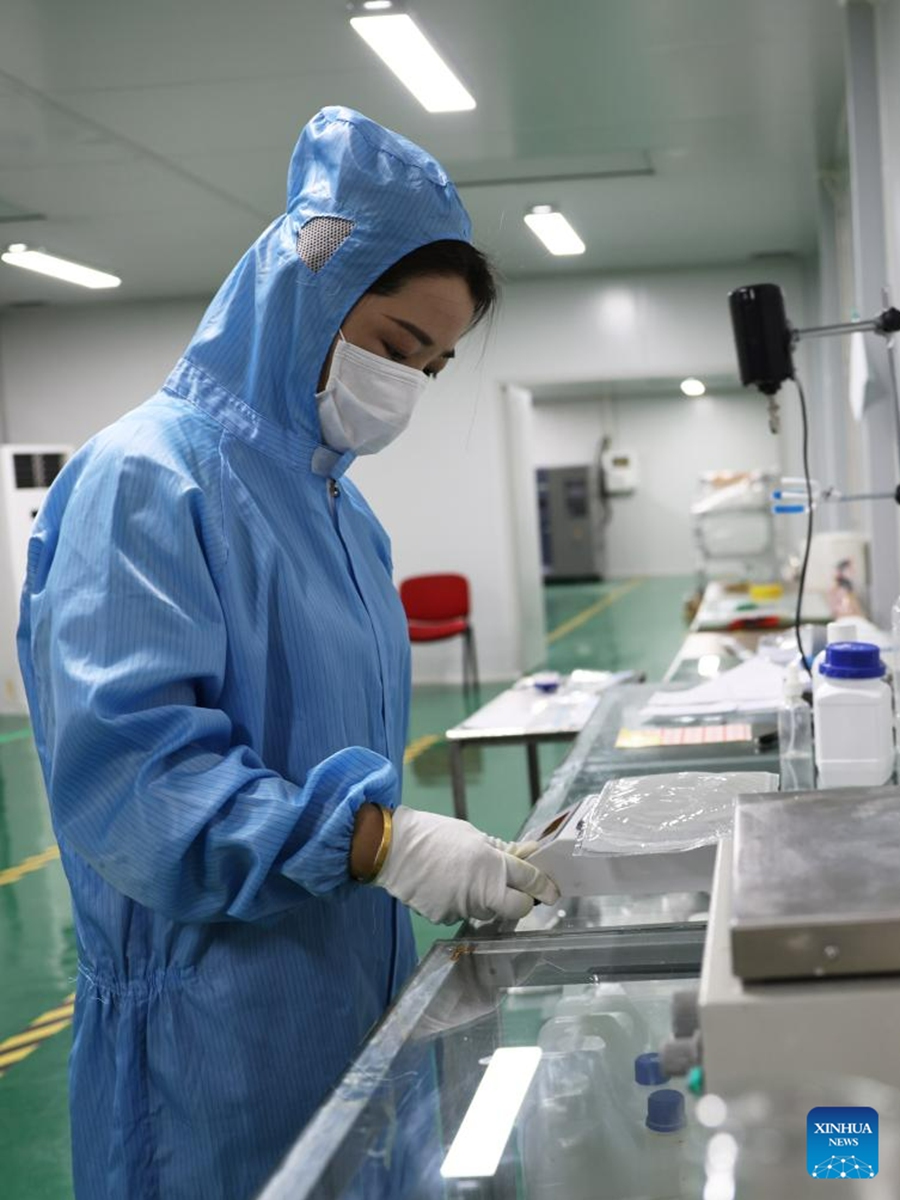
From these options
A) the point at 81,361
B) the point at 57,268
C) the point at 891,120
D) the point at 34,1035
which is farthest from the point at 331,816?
the point at 81,361

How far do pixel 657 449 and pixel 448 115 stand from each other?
11.9 metres

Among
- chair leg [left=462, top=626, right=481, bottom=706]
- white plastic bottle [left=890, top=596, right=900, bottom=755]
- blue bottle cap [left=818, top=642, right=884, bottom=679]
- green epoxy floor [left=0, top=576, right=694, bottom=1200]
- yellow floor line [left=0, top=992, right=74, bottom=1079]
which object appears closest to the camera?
blue bottle cap [left=818, top=642, right=884, bottom=679]

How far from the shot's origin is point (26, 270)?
7.21 metres

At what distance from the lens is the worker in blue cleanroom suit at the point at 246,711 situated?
1.07m

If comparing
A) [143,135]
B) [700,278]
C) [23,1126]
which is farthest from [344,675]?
[700,278]

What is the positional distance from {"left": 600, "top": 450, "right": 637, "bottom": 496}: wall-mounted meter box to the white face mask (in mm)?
14899

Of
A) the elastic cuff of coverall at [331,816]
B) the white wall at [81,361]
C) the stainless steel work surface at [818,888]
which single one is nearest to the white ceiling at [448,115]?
the white wall at [81,361]

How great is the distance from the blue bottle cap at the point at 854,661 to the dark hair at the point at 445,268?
0.64 meters

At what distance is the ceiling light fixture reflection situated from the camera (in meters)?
14.8

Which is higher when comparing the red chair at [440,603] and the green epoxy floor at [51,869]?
the red chair at [440,603]

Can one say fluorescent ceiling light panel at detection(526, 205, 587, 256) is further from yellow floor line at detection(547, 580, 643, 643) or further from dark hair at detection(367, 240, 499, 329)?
dark hair at detection(367, 240, 499, 329)

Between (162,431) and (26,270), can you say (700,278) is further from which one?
(162,431)

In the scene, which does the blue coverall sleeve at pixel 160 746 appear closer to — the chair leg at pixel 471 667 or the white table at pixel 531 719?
the white table at pixel 531 719

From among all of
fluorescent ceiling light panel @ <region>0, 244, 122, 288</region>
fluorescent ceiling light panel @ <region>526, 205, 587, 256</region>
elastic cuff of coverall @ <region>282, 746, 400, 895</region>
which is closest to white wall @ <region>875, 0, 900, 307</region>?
fluorescent ceiling light panel @ <region>526, 205, 587, 256</region>
